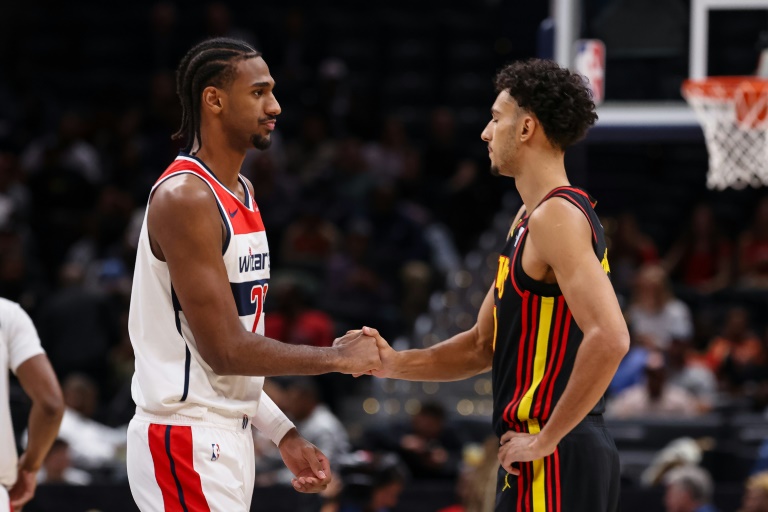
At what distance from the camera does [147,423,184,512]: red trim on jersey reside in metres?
4.18

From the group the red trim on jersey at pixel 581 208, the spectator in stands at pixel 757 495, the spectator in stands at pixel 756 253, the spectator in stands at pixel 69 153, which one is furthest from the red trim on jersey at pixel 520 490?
the spectator in stands at pixel 69 153

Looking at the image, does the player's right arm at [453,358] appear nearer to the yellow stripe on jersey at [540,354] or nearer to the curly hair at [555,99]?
the yellow stripe on jersey at [540,354]

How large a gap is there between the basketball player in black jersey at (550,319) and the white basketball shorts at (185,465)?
0.95 metres

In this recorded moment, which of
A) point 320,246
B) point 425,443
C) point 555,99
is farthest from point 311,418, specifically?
point 555,99

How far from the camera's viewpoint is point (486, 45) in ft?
53.7

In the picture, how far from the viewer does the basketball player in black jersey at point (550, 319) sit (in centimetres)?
411

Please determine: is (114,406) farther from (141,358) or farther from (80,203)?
(141,358)

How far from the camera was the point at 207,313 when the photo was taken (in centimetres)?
412

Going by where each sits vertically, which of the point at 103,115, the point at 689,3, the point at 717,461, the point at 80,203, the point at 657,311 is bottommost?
the point at 717,461

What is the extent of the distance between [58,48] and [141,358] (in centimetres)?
1289

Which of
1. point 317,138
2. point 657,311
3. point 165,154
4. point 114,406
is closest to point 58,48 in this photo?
point 165,154

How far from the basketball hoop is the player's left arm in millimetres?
3280

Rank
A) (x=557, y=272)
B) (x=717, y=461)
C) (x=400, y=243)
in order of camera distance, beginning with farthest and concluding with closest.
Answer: (x=400, y=243)
(x=717, y=461)
(x=557, y=272)

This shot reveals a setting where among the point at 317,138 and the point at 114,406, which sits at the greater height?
the point at 317,138
